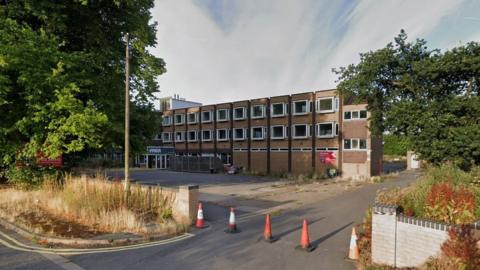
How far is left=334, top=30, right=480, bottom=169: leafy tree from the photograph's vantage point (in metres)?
11.6

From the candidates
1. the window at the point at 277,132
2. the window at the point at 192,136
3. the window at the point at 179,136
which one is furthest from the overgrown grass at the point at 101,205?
the window at the point at 179,136

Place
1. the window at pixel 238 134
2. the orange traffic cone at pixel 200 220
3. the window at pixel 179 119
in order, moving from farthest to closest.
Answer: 1. the window at pixel 179 119
2. the window at pixel 238 134
3. the orange traffic cone at pixel 200 220

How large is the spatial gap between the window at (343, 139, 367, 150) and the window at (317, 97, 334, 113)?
12.5 ft

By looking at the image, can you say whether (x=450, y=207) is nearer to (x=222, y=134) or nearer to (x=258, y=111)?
(x=258, y=111)

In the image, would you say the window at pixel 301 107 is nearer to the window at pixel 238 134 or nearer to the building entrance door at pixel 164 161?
the window at pixel 238 134

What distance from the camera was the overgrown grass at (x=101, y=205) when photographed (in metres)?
9.25

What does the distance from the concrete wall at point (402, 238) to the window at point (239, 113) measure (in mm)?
35120

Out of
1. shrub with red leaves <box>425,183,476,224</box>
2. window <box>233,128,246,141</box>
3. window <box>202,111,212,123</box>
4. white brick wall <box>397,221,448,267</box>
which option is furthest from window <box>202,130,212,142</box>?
white brick wall <box>397,221,448,267</box>

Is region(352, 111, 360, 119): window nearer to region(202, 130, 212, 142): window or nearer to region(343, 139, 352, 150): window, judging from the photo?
region(343, 139, 352, 150): window

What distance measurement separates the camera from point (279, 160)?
37.4 metres

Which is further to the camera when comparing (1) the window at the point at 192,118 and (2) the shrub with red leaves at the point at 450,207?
(1) the window at the point at 192,118

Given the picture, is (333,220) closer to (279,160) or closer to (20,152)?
(20,152)

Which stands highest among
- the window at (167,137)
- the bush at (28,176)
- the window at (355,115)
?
the window at (355,115)

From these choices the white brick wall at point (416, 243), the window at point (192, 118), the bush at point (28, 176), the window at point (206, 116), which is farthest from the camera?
the window at point (192, 118)
